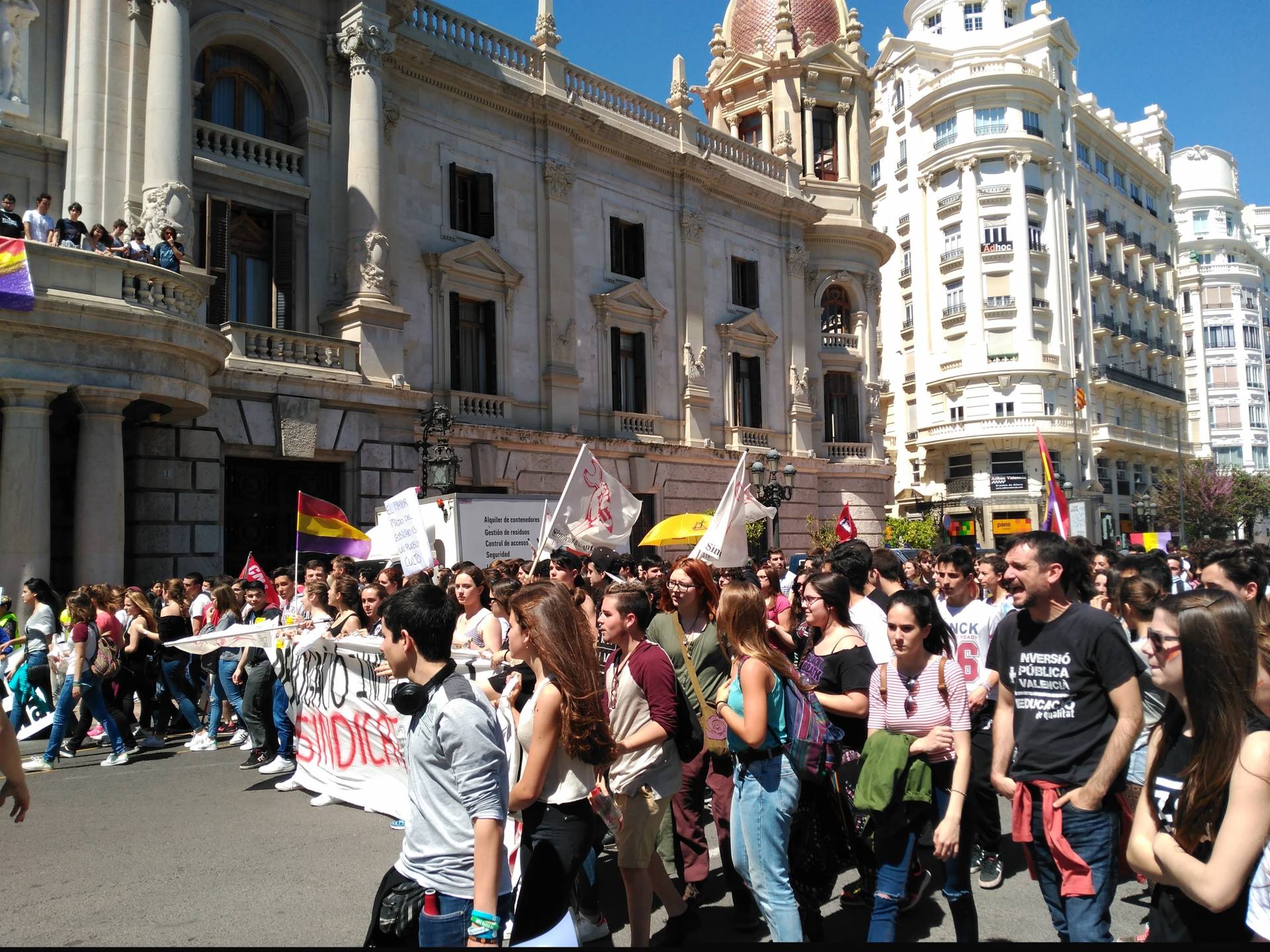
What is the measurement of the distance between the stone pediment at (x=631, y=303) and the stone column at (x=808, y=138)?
945 centimetres

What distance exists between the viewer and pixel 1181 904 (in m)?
2.93

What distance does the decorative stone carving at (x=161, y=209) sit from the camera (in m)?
16.2

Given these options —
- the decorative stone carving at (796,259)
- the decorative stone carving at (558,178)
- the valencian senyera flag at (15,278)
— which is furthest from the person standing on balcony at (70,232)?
the decorative stone carving at (796,259)

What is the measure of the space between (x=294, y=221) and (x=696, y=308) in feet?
40.1

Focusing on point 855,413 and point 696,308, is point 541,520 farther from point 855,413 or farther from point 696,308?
point 855,413

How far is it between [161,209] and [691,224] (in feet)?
51.4

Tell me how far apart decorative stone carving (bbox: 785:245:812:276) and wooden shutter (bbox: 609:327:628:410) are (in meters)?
7.78

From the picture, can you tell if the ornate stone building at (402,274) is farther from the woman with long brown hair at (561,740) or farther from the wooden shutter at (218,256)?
Answer: the woman with long brown hair at (561,740)

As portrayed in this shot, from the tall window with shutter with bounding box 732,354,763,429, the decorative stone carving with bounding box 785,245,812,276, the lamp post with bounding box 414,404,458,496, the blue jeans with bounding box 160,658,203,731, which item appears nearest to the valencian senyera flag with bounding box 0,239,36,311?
the blue jeans with bounding box 160,658,203,731

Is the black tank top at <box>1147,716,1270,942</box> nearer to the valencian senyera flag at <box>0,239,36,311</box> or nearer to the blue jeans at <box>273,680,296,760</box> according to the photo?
the blue jeans at <box>273,680,296,760</box>

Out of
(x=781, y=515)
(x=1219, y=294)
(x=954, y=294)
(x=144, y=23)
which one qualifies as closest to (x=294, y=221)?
(x=144, y=23)

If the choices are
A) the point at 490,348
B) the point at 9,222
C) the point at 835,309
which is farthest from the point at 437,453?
the point at 835,309

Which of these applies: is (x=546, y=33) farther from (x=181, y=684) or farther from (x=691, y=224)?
(x=181, y=684)

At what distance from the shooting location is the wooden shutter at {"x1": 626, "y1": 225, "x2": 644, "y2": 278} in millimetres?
27109
